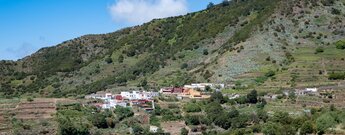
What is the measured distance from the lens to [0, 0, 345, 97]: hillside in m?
107

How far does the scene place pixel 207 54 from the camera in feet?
441

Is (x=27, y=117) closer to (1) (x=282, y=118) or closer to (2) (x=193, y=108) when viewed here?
(2) (x=193, y=108)

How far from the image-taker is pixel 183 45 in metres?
144

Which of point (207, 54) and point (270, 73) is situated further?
point (207, 54)

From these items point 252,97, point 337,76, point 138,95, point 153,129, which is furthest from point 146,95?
point 337,76

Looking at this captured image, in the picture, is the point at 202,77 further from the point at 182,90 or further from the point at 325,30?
the point at 325,30

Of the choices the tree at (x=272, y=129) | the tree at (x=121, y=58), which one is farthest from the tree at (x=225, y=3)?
the tree at (x=272, y=129)

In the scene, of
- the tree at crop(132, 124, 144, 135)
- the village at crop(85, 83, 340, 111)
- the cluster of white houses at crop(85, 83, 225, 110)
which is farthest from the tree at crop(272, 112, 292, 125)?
the cluster of white houses at crop(85, 83, 225, 110)

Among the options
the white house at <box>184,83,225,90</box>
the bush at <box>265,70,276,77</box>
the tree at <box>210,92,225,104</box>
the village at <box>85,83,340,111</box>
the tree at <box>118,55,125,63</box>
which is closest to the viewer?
the village at <box>85,83,340,111</box>

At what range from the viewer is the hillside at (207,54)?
4225 inches

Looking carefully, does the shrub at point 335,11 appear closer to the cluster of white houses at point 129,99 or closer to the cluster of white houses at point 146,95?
the cluster of white houses at point 146,95

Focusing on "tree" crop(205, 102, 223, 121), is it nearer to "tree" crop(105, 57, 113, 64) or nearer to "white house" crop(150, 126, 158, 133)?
"white house" crop(150, 126, 158, 133)

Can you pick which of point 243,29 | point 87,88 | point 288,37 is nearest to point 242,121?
point 288,37

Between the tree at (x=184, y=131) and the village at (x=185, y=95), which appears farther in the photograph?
the village at (x=185, y=95)
